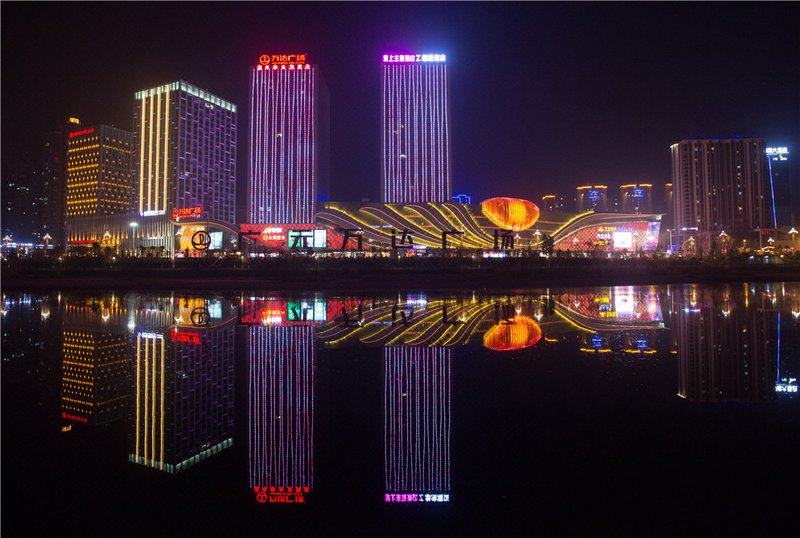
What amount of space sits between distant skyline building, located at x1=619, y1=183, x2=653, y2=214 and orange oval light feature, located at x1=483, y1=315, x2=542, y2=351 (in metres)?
193

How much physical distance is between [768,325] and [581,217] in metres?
79.5

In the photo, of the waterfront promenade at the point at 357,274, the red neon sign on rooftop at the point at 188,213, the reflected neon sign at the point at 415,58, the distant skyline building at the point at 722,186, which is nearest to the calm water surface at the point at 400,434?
the waterfront promenade at the point at 357,274

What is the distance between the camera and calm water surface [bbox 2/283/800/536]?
3070mm

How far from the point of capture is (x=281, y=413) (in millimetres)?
4898

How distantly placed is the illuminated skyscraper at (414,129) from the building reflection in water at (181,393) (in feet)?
324

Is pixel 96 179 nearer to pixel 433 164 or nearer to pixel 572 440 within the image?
pixel 433 164

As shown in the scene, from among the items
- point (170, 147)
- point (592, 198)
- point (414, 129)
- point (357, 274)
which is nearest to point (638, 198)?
point (592, 198)

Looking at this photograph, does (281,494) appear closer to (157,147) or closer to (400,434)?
(400,434)

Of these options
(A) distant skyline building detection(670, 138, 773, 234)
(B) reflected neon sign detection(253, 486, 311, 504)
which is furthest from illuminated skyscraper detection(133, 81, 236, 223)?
(A) distant skyline building detection(670, 138, 773, 234)

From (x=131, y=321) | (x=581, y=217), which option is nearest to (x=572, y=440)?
(x=131, y=321)

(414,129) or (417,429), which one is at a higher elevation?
(414,129)

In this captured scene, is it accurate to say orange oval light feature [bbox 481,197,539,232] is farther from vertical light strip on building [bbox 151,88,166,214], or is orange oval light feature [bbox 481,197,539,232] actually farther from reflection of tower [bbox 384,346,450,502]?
vertical light strip on building [bbox 151,88,166,214]

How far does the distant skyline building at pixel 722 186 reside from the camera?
113 m

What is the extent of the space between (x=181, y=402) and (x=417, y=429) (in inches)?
109
